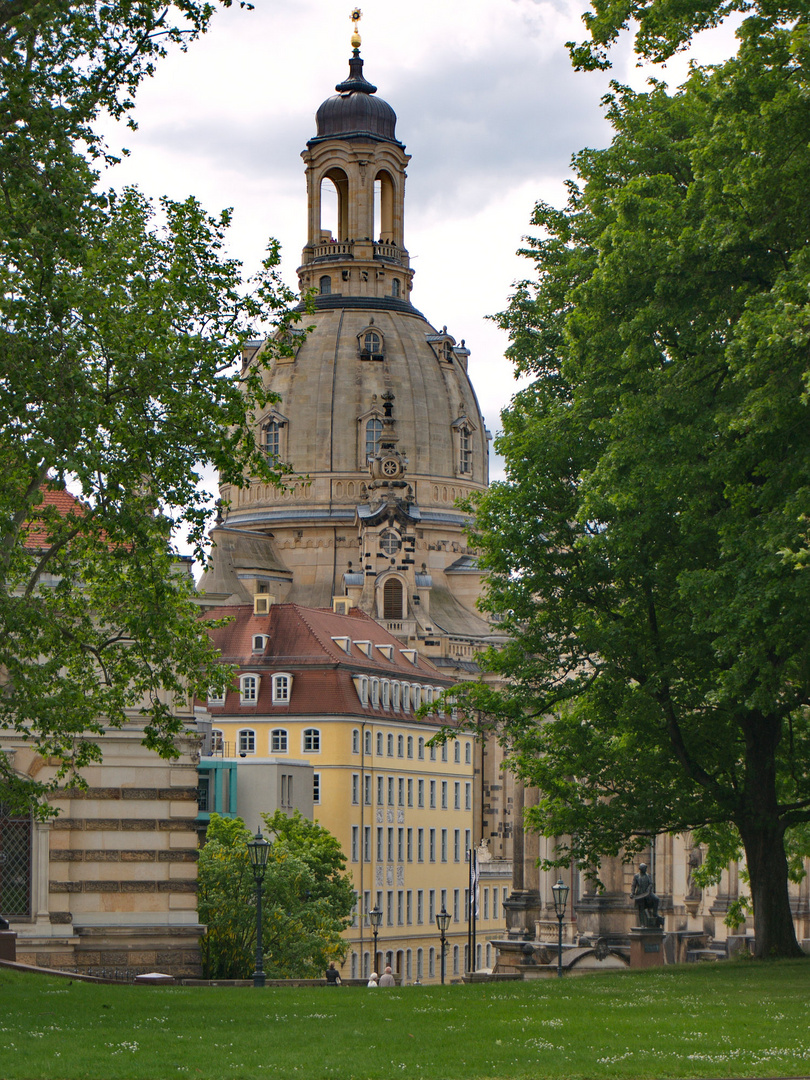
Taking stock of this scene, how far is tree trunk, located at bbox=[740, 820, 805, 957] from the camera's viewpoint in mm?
33219

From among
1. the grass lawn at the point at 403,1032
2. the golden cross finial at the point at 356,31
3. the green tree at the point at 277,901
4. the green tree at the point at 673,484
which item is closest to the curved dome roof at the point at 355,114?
the golden cross finial at the point at 356,31

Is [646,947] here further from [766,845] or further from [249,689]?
[249,689]

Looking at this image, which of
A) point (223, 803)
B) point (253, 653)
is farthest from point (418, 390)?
point (223, 803)

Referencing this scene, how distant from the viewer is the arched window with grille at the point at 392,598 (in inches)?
5089

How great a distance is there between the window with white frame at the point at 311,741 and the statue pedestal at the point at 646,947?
5240 cm

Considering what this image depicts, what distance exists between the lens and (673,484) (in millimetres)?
29844

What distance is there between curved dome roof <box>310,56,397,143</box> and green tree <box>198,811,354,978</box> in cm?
9316

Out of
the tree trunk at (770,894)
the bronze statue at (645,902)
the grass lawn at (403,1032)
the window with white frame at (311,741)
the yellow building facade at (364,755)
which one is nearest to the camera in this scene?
the grass lawn at (403,1032)

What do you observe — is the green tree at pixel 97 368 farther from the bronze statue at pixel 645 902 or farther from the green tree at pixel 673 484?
the bronze statue at pixel 645 902

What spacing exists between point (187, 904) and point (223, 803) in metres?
40.9

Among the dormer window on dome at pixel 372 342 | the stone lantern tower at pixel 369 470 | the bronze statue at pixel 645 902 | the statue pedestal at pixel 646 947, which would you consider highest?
the dormer window on dome at pixel 372 342

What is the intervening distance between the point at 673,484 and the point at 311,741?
65.6 m

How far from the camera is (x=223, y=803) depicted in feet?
248

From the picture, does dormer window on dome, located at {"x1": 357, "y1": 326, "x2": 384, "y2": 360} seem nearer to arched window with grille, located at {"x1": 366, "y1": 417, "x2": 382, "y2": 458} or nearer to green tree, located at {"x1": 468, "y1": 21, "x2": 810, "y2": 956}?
arched window with grille, located at {"x1": 366, "y1": 417, "x2": 382, "y2": 458}
